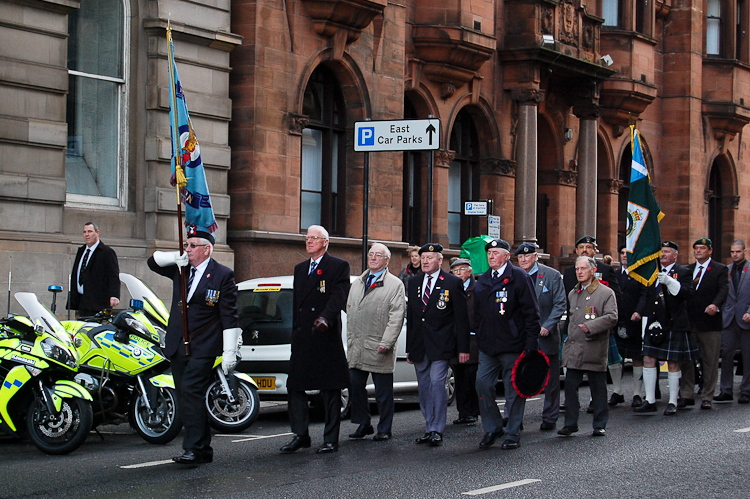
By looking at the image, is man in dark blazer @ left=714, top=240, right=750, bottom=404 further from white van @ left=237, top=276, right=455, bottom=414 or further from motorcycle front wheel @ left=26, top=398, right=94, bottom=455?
motorcycle front wheel @ left=26, top=398, right=94, bottom=455

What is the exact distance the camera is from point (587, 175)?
1149 inches

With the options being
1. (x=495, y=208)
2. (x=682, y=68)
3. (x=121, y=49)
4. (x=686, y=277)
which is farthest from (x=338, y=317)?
(x=682, y=68)

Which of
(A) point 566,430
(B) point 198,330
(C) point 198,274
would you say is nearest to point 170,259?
(C) point 198,274

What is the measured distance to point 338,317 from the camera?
1016cm

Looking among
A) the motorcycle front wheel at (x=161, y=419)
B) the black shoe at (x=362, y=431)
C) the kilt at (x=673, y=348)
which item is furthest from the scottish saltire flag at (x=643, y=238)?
the motorcycle front wheel at (x=161, y=419)

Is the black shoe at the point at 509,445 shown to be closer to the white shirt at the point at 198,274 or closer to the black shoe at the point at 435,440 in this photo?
the black shoe at the point at 435,440

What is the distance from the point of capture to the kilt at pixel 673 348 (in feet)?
44.1

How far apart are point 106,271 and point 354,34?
29.6 feet

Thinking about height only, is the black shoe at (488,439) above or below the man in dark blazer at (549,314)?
below

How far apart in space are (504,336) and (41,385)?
13.7 feet

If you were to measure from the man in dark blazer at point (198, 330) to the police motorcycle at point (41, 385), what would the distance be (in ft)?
4.44

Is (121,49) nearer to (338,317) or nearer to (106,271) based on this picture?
(106,271)

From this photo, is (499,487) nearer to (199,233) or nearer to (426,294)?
(426,294)

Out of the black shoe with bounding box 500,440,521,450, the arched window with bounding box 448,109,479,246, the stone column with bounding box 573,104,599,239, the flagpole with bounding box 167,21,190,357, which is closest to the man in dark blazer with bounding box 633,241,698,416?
the black shoe with bounding box 500,440,521,450
